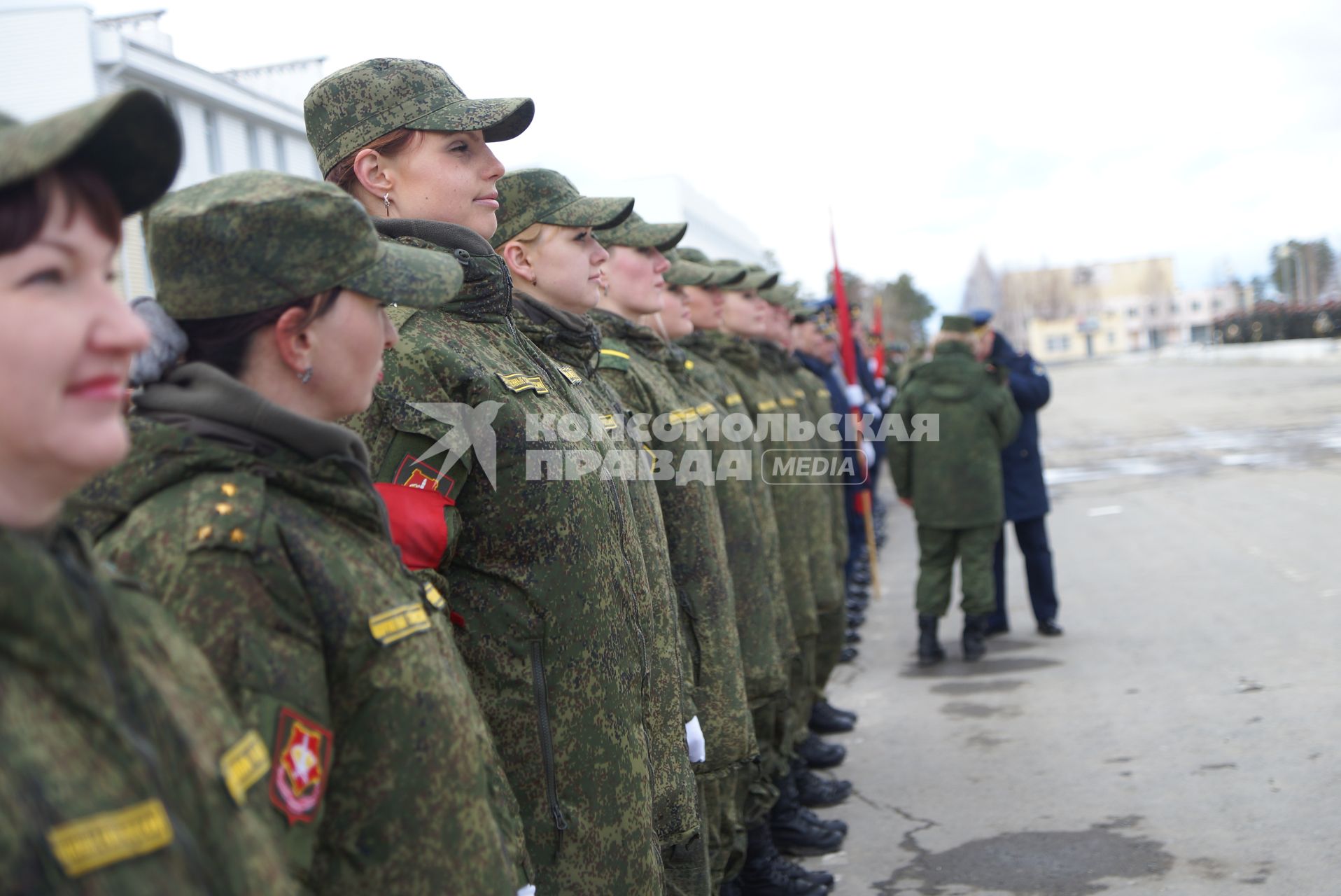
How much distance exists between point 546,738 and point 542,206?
158 cm

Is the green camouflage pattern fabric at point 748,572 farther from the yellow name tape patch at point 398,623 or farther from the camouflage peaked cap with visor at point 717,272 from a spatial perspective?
the yellow name tape patch at point 398,623

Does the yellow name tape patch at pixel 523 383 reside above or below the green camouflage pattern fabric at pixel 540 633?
above

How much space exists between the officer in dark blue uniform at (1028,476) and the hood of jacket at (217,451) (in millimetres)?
7044

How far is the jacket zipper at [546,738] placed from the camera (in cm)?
260

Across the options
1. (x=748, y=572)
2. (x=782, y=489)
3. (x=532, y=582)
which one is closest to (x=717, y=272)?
(x=782, y=489)

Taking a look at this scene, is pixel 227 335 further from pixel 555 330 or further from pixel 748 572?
pixel 748 572

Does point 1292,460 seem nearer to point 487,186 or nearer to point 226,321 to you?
point 487,186

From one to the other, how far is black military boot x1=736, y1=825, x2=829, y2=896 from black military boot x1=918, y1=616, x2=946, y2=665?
3468mm

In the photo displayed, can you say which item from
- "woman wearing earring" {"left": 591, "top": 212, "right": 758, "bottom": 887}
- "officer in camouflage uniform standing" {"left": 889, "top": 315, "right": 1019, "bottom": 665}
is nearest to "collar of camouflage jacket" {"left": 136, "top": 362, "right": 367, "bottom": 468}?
"woman wearing earring" {"left": 591, "top": 212, "right": 758, "bottom": 887}

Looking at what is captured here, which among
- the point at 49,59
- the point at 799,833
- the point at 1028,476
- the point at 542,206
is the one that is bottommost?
the point at 799,833

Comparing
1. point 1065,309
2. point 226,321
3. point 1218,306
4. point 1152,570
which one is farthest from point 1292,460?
point 1218,306

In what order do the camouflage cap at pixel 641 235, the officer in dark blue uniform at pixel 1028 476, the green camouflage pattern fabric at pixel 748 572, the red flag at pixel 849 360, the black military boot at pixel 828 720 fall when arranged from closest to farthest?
the camouflage cap at pixel 641 235
the green camouflage pattern fabric at pixel 748 572
the black military boot at pixel 828 720
the officer in dark blue uniform at pixel 1028 476
the red flag at pixel 849 360

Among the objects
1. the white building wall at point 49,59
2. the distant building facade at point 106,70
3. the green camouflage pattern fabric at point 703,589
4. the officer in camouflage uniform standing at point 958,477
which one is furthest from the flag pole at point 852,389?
the white building wall at point 49,59

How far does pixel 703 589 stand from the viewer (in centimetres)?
401
